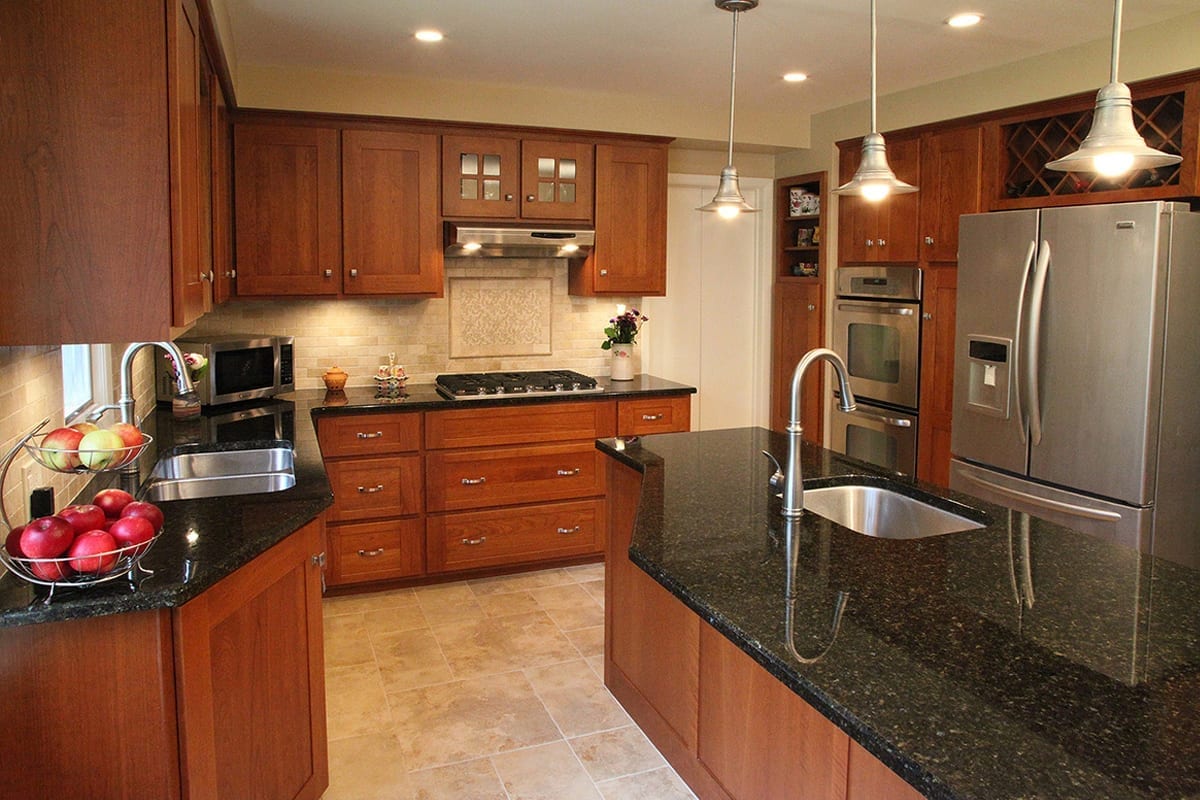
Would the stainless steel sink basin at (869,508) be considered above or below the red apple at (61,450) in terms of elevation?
below

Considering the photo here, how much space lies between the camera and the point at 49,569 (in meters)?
1.71

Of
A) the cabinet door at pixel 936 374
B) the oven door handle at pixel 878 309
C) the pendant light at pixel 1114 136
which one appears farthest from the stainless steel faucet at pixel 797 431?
the oven door handle at pixel 878 309

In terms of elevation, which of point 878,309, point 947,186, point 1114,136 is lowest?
point 878,309

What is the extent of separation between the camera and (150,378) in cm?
399

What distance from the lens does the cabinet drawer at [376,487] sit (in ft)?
14.0

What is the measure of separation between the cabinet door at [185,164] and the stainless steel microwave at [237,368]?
137 cm

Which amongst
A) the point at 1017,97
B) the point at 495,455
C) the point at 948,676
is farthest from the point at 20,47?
the point at 1017,97

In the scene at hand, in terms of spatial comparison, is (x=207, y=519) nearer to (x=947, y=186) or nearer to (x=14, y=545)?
(x=14, y=545)

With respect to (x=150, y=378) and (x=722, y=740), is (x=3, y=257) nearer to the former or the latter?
(x=722, y=740)

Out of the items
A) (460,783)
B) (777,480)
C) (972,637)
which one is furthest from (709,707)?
(972,637)

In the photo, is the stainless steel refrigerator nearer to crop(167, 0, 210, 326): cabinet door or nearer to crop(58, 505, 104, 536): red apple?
crop(167, 0, 210, 326): cabinet door

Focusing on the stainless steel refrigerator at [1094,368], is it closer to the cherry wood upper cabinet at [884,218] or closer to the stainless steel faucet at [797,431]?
the cherry wood upper cabinet at [884,218]

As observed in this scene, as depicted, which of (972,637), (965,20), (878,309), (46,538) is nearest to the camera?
(972,637)

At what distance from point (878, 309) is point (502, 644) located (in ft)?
8.83
